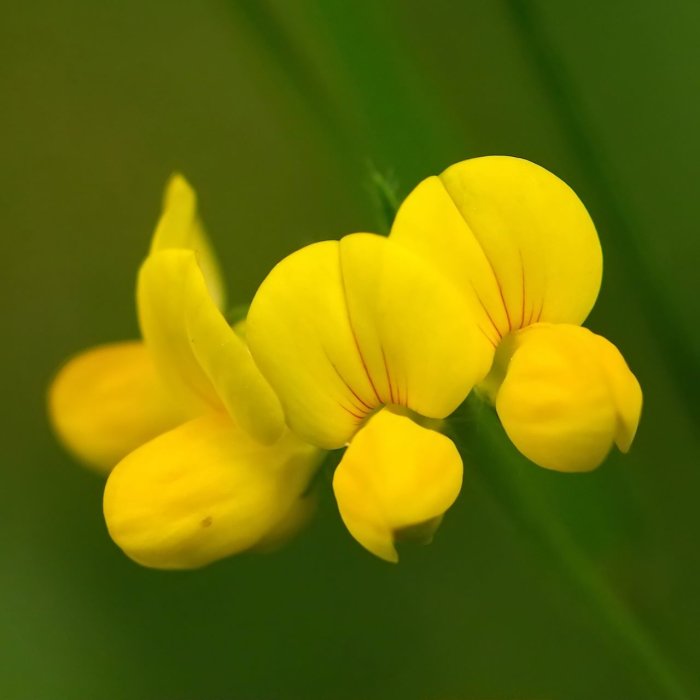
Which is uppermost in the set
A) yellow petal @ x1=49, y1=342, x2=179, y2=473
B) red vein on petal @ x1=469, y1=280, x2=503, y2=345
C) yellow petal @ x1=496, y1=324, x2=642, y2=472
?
yellow petal @ x1=49, y1=342, x2=179, y2=473

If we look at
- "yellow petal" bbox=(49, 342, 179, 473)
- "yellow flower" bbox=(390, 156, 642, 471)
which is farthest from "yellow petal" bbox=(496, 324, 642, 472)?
"yellow petal" bbox=(49, 342, 179, 473)

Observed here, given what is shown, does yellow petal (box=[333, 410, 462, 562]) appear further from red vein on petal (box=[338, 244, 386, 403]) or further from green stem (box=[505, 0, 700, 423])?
green stem (box=[505, 0, 700, 423])

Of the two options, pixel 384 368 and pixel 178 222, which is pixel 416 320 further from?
pixel 178 222

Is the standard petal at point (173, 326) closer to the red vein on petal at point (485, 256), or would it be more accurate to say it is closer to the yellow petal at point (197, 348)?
the yellow petal at point (197, 348)

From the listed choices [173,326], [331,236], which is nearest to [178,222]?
[173,326]

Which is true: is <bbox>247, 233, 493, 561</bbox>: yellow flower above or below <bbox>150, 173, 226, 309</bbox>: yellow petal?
below

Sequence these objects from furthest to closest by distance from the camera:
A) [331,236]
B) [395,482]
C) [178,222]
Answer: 1. [331,236]
2. [178,222]
3. [395,482]
